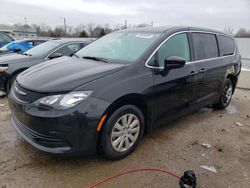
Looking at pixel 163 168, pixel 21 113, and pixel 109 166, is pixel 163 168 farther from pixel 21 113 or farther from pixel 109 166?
pixel 21 113

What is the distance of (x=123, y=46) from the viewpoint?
3078 mm

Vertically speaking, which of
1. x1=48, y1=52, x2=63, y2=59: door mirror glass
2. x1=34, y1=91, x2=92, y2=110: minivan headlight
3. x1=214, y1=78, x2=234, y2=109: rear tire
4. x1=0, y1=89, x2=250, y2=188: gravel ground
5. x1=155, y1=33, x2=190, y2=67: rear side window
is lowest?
x1=0, y1=89, x2=250, y2=188: gravel ground

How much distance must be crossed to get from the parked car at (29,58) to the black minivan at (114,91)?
2033mm

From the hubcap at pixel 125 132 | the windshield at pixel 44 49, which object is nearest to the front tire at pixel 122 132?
the hubcap at pixel 125 132

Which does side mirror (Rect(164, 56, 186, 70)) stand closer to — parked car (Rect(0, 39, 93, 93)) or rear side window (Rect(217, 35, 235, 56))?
rear side window (Rect(217, 35, 235, 56))

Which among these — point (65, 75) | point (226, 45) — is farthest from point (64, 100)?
point (226, 45)

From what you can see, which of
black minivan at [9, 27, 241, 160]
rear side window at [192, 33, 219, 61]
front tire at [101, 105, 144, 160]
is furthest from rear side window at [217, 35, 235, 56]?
front tire at [101, 105, 144, 160]

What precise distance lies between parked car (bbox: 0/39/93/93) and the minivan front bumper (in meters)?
2.70

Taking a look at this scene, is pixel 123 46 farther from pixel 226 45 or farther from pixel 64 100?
pixel 226 45

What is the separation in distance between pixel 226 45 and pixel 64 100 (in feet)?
12.1

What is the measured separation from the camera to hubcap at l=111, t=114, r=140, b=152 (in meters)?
2.45

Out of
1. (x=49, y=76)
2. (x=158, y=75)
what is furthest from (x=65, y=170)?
(x=158, y=75)

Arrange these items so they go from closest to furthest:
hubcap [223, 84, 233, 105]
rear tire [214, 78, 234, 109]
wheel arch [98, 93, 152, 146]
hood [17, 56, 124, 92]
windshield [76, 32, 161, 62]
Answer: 1. hood [17, 56, 124, 92]
2. wheel arch [98, 93, 152, 146]
3. windshield [76, 32, 161, 62]
4. rear tire [214, 78, 234, 109]
5. hubcap [223, 84, 233, 105]

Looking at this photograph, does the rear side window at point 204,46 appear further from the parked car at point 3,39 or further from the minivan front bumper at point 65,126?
the parked car at point 3,39
